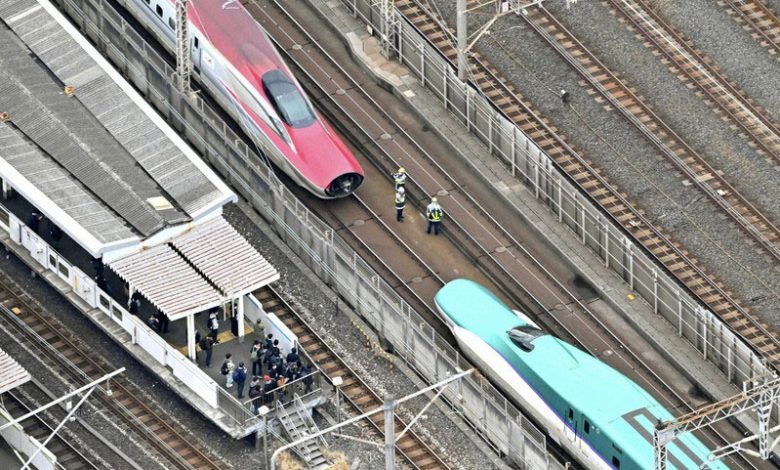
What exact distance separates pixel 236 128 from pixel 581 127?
13.9 metres

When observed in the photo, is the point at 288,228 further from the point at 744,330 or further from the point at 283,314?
the point at 744,330

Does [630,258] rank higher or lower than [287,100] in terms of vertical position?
higher

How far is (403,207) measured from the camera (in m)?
104

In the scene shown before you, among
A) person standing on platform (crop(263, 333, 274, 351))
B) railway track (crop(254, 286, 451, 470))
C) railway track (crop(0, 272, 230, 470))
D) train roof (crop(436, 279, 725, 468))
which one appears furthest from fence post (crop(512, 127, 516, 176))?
railway track (crop(0, 272, 230, 470))

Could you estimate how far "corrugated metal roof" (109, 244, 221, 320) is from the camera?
9481 cm

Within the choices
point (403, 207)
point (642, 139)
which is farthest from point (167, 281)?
point (642, 139)

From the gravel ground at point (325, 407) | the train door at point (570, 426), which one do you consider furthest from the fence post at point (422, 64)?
the train door at point (570, 426)

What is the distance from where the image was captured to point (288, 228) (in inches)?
4040

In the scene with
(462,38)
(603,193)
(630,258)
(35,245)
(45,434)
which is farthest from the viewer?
(462,38)

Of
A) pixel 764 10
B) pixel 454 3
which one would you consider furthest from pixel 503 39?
pixel 764 10

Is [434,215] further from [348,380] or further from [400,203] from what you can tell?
[348,380]

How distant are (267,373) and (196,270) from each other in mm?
4596

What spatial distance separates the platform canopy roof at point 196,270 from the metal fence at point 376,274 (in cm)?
440

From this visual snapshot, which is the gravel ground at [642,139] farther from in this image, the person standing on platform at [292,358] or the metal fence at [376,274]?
the person standing on platform at [292,358]
